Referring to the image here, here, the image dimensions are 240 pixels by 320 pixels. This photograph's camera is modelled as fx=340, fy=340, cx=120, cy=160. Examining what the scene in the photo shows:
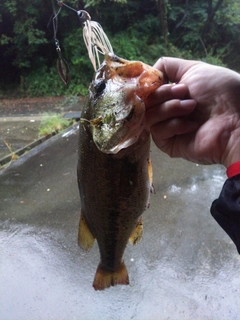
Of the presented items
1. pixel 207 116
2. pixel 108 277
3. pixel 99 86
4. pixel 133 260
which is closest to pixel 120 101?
pixel 99 86

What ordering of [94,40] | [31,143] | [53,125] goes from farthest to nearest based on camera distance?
[53,125]
[31,143]
[94,40]

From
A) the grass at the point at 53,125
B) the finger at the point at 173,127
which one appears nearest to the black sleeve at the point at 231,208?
the finger at the point at 173,127

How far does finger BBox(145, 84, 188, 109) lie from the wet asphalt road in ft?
7.78

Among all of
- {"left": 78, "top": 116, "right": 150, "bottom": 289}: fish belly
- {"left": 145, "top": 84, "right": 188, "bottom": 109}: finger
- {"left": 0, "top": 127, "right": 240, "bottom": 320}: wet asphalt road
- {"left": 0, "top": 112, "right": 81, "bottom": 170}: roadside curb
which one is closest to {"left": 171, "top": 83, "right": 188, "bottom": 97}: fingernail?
{"left": 145, "top": 84, "right": 188, "bottom": 109}: finger

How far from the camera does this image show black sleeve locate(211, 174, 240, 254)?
1.24m

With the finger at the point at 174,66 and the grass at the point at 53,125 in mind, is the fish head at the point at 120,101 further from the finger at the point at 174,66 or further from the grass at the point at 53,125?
the grass at the point at 53,125

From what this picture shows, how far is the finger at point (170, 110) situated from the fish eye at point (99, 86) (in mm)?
192

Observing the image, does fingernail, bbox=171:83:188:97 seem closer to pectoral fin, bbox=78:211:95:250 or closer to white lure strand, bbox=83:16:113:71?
white lure strand, bbox=83:16:113:71

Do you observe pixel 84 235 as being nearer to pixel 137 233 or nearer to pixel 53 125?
pixel 137 233

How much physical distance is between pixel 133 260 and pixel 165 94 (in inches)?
111

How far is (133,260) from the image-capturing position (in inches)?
145

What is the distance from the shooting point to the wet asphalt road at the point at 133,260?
3123mm

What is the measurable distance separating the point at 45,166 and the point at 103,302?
3301 millimetres

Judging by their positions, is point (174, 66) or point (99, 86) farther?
point (174, 66)
